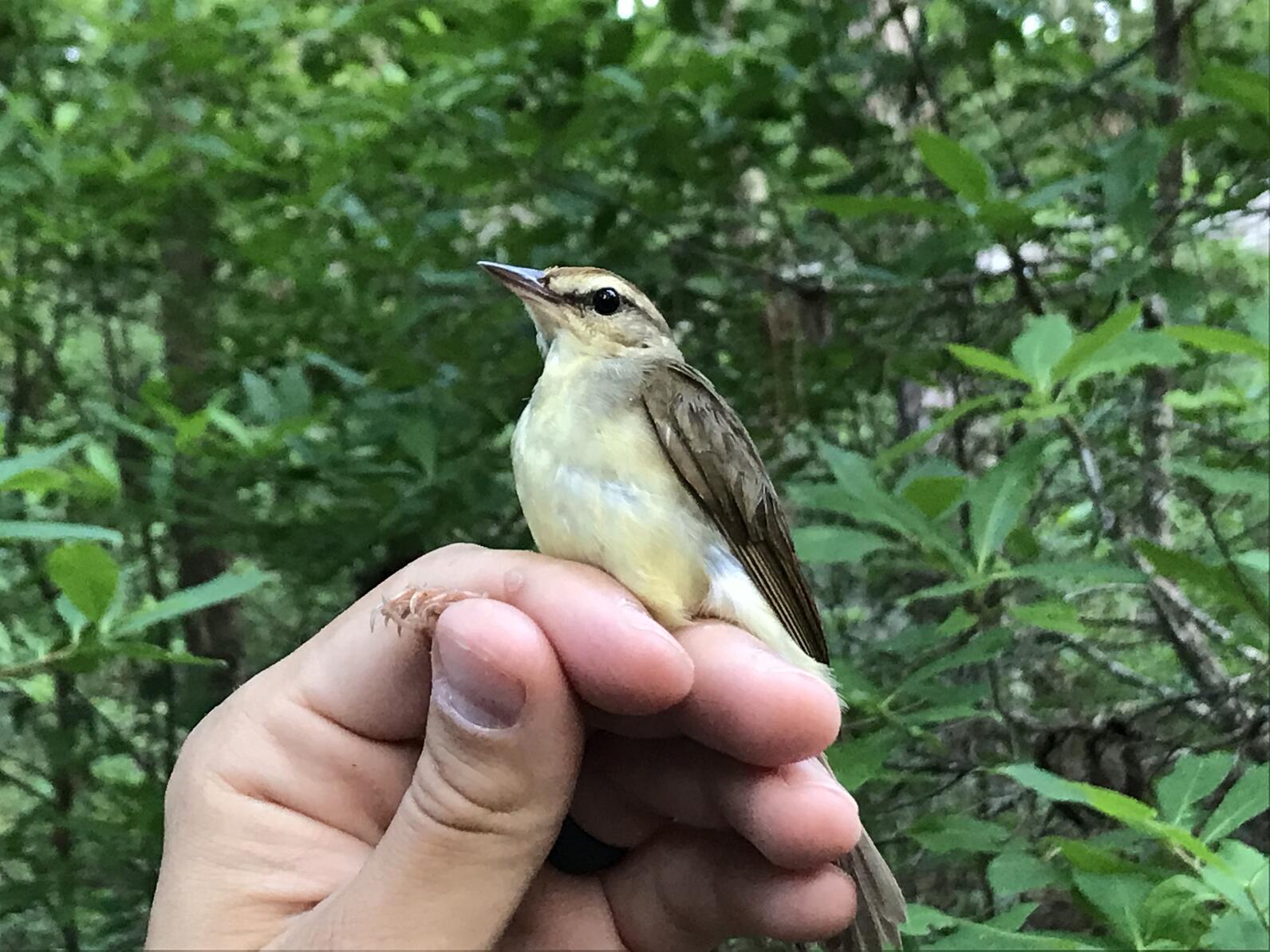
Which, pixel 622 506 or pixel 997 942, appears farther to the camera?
pixel 622 506

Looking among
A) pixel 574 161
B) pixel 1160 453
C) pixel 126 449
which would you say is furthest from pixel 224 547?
pixel 1160 453

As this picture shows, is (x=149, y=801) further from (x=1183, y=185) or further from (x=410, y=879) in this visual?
(x=1183, y=185)

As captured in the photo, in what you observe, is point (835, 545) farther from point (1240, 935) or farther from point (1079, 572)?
point (1240, 935)

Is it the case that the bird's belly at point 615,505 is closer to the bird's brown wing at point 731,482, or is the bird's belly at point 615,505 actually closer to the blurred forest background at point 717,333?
the bird's brown wing at point 731,482

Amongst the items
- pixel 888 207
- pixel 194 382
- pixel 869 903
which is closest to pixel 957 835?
pixel 869 903

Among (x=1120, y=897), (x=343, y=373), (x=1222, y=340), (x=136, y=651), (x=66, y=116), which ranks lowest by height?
(x=1120, y=897)

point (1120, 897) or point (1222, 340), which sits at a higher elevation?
point (1222, 340)

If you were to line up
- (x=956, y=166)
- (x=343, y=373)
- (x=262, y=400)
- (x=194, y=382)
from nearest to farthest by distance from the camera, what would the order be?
1. (x=956, y=166)
2. (x=262, y=400)
3. (x=343, y=373)
4. (x=194, y=382)
